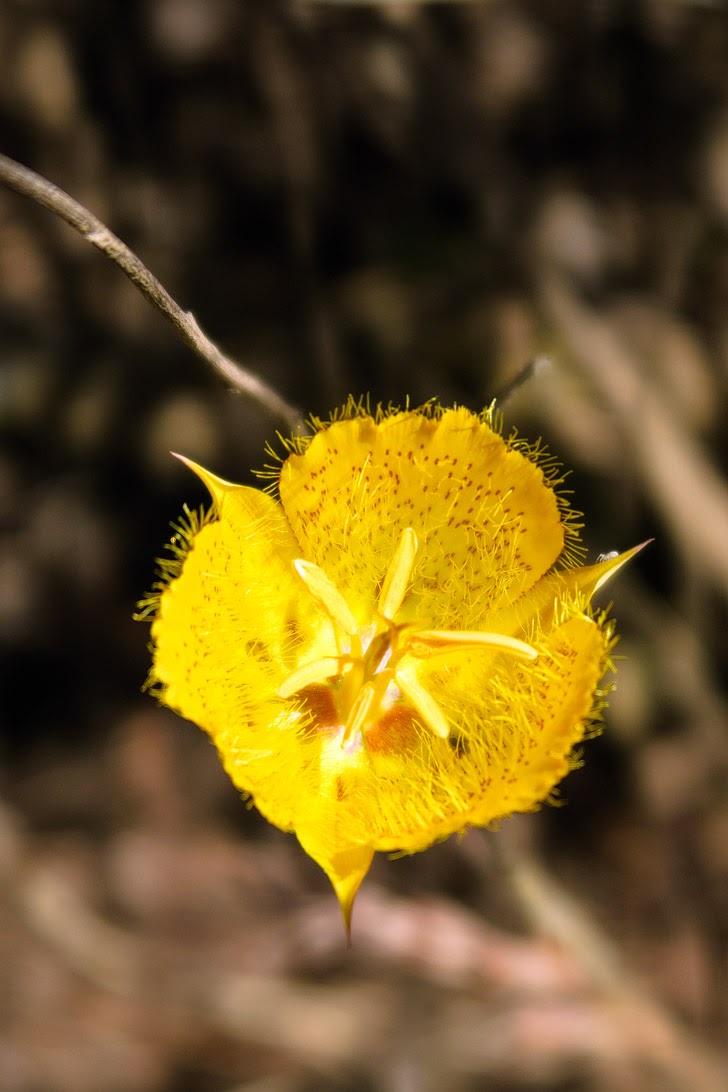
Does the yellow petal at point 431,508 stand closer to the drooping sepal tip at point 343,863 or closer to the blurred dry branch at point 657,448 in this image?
the drooping sepal tip at point 343,863

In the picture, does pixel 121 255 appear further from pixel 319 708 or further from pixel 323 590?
pixel 319 708

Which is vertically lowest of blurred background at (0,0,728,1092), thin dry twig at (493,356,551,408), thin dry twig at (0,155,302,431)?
blurred background at (0,0,728,1092)

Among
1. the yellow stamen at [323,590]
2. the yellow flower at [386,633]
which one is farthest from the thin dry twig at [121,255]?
the yellow stamen at [323,590]

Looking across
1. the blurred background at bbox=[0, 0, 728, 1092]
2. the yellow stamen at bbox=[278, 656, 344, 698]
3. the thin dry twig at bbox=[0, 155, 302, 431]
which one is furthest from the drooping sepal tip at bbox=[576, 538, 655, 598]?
the blurred background at bbox=[0, 0, 728, 1092]

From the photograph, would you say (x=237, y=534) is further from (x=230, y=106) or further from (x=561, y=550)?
(x=230, y=106)

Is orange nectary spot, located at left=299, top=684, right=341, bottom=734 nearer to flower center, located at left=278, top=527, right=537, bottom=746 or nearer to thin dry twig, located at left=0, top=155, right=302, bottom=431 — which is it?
flower center, located at left=278, top=527, right=537, bottom=746

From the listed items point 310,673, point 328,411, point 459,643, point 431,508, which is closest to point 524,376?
point 431,508

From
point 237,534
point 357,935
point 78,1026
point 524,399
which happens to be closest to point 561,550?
point 237,534

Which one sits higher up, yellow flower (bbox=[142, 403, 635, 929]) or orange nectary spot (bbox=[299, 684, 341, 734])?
yellow flower (bbox=[142, 403, 635, 929])
